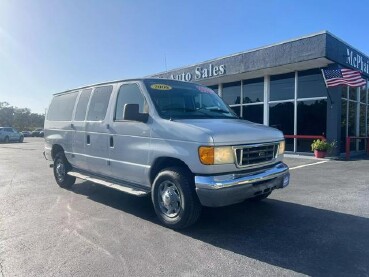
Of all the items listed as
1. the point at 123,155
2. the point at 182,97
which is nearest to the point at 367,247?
the point at 182,97

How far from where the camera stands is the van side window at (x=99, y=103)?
586cm

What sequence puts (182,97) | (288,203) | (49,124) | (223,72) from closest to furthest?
1. (182,97)
2. (288,203)
3. (49,124)
4. (223,72)

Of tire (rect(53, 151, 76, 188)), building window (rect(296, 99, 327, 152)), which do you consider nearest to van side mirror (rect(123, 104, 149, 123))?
tire (rect(53, 151, 76, 188))

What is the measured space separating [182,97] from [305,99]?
1058 centimetres

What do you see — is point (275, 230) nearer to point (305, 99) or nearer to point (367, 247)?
point (367, 247)

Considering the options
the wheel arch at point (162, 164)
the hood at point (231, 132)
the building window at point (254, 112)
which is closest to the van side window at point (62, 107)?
the wheel arch at point (162, 164)

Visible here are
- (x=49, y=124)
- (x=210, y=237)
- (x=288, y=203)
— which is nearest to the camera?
(x=210, y=237)

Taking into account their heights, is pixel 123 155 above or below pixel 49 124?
below

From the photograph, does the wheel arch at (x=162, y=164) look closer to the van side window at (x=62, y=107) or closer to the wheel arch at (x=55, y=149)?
the van side window at (x=62, y=107)

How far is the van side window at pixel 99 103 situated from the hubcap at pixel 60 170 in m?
1.80

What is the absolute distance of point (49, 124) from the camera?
7.79 metres

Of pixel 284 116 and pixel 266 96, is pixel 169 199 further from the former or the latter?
pixel 266 96

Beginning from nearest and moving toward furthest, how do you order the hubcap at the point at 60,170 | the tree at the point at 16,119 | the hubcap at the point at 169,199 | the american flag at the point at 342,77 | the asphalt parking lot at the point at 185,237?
the asphalt parking lot at the point at 185,237 → the hubcap at the point at 169,199 → the hubcap at the point at 60,170 → the american flag at the point at 342,77 → the tree at the point at 16,119

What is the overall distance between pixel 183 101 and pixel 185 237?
224cm
